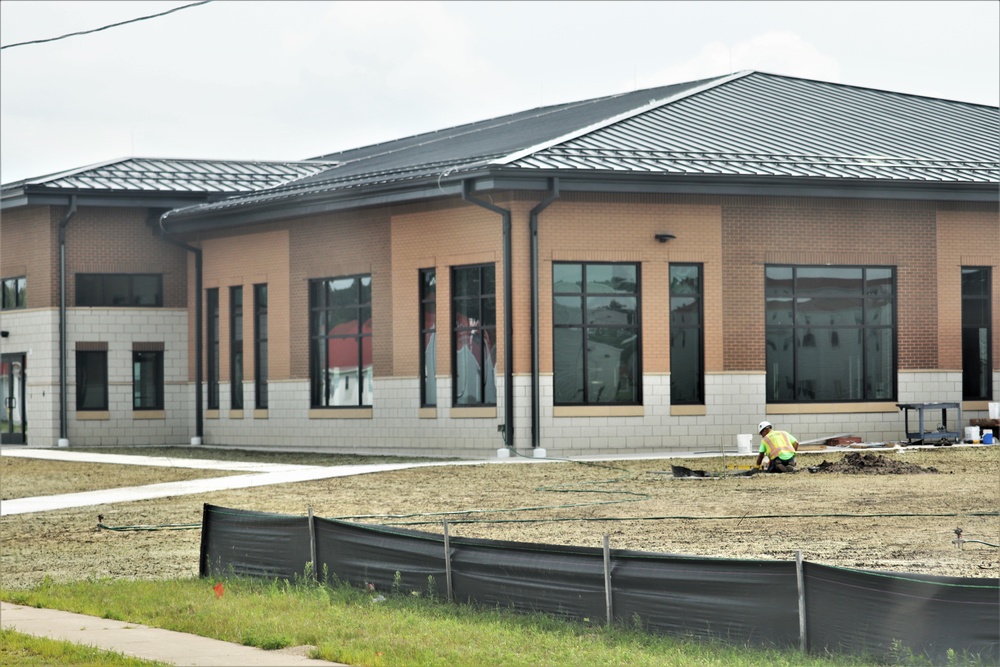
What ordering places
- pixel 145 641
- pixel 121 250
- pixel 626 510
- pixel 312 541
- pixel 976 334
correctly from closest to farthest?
pixel 145 641
pixel 312 541
pixel 626 510
pixel 976 334
pixel 121 250

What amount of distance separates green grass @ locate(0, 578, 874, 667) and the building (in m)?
16.3

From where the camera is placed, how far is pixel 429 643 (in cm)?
1145

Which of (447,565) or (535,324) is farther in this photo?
(535,324)

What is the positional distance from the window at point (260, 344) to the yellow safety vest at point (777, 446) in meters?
15.6

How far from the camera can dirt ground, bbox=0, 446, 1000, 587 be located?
1638 centimetres

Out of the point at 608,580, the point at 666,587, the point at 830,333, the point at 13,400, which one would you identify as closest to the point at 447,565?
the point at 608,580

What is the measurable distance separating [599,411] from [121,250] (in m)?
15.6

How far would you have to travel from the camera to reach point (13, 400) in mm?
40594

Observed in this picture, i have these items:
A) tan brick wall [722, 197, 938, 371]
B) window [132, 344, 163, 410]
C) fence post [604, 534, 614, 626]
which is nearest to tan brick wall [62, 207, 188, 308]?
window [132, 344, 163, 410]

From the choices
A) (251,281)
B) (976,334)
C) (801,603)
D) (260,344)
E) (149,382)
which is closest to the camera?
(801,603)

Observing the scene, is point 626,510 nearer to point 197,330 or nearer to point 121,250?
point 197,330

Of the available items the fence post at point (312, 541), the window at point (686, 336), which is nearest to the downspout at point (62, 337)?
the window at point (686, 336)

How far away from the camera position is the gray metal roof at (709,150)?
100ft

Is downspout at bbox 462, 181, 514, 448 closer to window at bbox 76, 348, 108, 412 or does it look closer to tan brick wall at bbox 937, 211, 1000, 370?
tan brick wall at bbox 937, 211, 1000, 370
